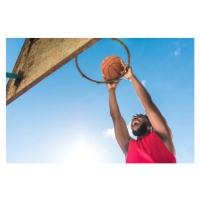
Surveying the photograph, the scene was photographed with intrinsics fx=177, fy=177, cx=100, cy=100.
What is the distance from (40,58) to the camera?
234 centimetres

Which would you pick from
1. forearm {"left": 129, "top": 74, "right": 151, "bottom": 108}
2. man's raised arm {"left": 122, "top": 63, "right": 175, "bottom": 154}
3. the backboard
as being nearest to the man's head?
man's raised arm {"left": 122, "top": 63, "right": 175, "bottom": 154}

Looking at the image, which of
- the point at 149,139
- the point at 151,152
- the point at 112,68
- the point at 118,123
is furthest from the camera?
the point at 118,123

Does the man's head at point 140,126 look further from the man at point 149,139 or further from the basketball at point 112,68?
the basketball at point 112,68

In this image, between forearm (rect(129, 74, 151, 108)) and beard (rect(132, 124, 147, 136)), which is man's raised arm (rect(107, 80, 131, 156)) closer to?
beard (rect(132, 124, 147, 136))

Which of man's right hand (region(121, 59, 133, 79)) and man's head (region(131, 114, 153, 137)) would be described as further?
man's head (region(131, 114, 153, 137))

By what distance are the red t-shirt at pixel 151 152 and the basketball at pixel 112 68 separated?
3.59 feet

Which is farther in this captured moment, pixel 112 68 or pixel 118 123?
pixel 118 123

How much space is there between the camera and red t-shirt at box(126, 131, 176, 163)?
217 centimetres

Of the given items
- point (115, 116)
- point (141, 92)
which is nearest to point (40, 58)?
point (141, 92)

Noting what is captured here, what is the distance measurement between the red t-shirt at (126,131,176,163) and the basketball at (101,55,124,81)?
43.1 inches

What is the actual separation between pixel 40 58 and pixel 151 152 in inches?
74.9

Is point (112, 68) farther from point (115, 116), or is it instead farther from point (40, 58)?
point (40, 58)
